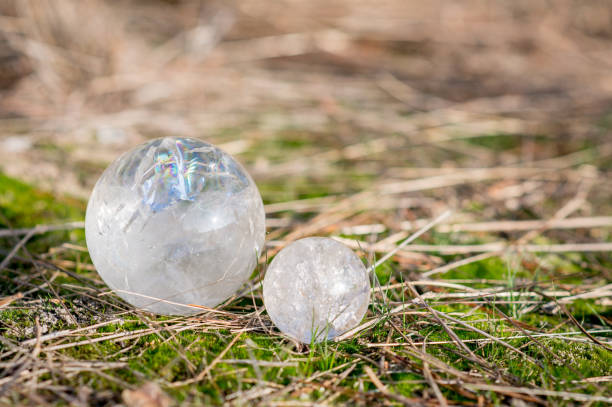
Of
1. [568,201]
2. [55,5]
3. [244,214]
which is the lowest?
[568,201]

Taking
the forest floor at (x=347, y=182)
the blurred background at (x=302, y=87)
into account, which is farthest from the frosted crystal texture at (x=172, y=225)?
the blurred background at (x=302, y=87)

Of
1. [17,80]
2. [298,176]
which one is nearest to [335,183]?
[298,176]

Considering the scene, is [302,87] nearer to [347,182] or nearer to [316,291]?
[347,182]

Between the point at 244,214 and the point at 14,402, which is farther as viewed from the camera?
the point at 244,214

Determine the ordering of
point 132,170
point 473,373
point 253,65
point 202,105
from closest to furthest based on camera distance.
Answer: point 473,373
point 132,170
point 202,105
point 253,65

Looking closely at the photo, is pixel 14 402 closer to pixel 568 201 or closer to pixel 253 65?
pixel 568 201

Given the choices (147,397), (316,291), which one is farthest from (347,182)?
(147,397)

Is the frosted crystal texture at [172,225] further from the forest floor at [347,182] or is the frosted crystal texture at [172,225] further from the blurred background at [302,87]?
the blurred background at [302,87]
